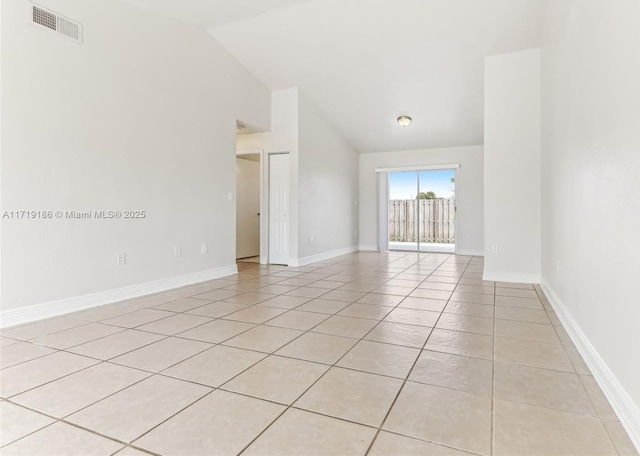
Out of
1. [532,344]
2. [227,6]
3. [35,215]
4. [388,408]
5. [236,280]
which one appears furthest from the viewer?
[236,280]

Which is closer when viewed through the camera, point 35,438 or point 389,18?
point 35,438

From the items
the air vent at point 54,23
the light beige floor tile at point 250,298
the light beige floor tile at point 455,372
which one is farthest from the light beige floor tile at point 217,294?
the air vent at point 54,23

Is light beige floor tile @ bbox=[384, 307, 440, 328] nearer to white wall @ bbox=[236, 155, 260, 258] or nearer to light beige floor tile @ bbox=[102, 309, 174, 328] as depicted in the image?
light beige floor tile @ bbox=[102, 309, 174, 328]

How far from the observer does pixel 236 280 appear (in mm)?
4883

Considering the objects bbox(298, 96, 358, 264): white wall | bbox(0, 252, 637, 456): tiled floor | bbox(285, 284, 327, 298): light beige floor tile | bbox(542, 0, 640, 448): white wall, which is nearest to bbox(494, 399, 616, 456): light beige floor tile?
bbox(0, 252, 637, 456): tiled floor

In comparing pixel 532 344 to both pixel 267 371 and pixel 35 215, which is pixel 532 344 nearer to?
A: pixel 267 371

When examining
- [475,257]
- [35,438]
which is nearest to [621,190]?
[35,438]

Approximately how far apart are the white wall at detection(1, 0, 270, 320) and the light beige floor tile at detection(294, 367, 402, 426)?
9.09ft

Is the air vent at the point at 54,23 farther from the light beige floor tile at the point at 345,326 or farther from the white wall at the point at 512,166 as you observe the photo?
the white wall at the point at 512,166

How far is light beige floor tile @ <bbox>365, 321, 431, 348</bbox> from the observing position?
2.42 meters

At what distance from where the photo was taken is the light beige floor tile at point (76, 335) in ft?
8.03

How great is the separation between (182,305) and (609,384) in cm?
330

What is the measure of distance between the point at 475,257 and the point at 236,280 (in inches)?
207

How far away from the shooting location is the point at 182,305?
3502 millimetres
